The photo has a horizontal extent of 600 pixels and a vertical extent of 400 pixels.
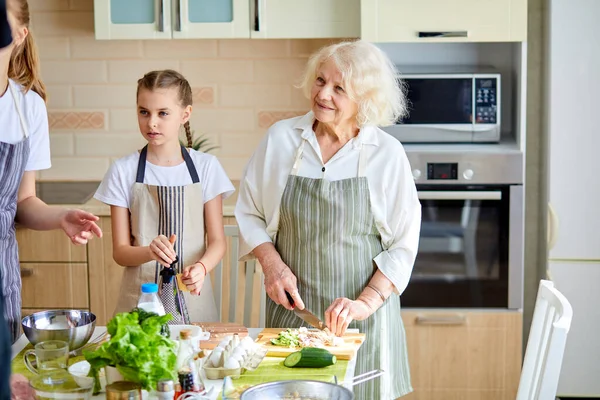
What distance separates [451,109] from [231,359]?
1748mm

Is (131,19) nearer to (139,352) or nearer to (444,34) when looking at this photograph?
(444,34)

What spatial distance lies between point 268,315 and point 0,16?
168 centimetres

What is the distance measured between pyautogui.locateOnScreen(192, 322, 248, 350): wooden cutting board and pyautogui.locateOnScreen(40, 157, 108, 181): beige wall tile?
1779 millimetres

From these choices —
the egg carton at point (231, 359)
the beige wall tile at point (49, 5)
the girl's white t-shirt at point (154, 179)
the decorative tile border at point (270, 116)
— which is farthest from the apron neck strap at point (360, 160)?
the beige wall tile at point (49, 5)

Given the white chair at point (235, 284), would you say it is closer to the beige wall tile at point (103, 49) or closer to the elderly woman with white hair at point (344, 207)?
the elderly woman with white hair at point (344, 207)

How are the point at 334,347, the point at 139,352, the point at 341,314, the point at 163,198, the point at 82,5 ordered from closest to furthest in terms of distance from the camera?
the point at 139,352 < the point at 334,347 < the point at 341,314 < the point at 163,198 < the point at 82,5

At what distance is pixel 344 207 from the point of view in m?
2.33

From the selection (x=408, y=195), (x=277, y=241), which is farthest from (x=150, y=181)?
(x=408, y=195)

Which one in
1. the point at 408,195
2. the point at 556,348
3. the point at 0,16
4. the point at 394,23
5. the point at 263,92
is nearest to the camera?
the point at 0,16

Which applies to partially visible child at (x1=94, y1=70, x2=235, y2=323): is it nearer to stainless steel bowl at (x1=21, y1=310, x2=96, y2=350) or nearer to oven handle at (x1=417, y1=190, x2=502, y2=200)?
stainless steel bowl at (x1=21, y1=310, x2=96, y2=350)

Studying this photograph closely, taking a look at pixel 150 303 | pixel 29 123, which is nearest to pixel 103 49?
pixel 29 123

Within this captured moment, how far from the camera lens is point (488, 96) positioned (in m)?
3.30

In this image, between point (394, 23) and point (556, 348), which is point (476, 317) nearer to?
point (394, 23)

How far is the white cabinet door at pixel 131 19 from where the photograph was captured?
134 inches
